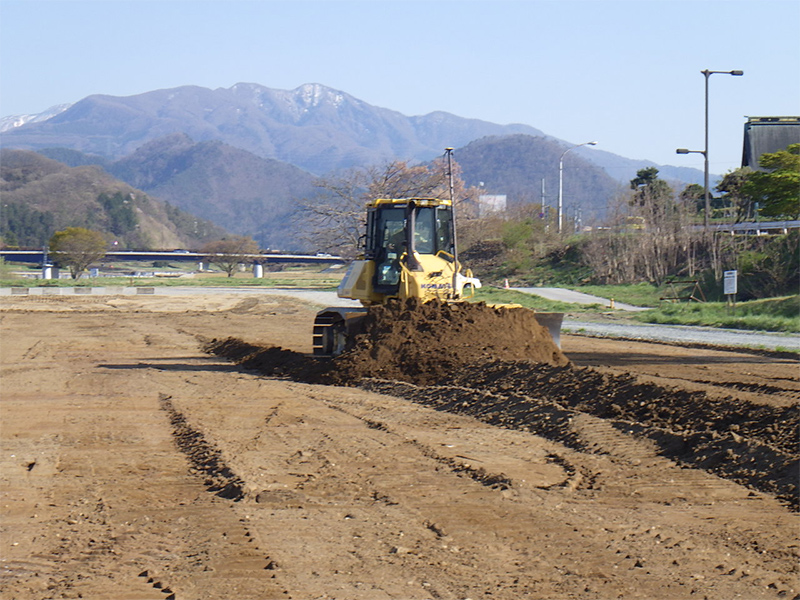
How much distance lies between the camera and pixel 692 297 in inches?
1460

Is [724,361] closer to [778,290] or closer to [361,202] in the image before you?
[778,290]

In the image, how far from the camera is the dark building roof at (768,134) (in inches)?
2660

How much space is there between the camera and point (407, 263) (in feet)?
55.7

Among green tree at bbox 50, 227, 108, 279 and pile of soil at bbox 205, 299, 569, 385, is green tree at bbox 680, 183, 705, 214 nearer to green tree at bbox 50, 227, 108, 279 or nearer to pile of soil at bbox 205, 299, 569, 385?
pile of soil at bbox 205, 299, 569, 385

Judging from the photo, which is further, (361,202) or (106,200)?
(106,200)

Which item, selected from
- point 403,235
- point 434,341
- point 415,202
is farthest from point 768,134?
point 434,341

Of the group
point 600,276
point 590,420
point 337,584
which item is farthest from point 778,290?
point 337,584

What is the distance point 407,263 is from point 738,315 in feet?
55.2

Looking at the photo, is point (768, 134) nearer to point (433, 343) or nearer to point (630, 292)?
point (630, 292)

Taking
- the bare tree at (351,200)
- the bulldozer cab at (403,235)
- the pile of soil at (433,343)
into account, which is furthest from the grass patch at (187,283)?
the pile of soil at (433,343)

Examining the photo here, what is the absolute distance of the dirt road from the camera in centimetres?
586

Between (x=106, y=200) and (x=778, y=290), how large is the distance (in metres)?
180

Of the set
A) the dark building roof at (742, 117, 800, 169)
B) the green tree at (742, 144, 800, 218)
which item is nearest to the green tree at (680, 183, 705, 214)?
the dark building roof at (742, 117, 800, 169)

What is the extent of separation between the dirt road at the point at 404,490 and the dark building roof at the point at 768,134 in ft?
187
